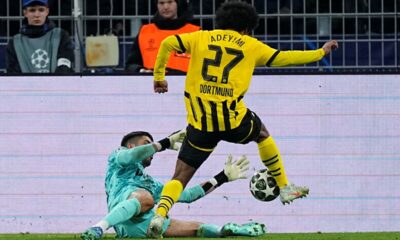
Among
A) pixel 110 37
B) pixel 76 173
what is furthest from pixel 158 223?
pixel 110 37

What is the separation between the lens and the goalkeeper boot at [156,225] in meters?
12.4

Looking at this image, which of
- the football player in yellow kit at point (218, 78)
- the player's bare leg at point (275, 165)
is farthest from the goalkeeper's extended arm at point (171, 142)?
the player's bare leg at point (275, 165)

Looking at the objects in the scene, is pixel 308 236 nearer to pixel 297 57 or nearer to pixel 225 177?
pixel 225 177

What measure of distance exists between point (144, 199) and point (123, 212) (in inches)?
16.0

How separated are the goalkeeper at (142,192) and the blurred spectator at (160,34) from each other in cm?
249

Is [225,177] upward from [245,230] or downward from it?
upward

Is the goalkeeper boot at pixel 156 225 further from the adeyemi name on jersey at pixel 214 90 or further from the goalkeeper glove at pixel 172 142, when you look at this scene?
the adeyemi name on jersey at pixel 214 90

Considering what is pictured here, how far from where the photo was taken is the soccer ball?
45.3ft

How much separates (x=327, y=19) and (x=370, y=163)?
85.0 inches

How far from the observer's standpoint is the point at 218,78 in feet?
42.1

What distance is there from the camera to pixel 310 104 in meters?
16.1

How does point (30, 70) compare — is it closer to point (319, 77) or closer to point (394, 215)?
point (319, 77)

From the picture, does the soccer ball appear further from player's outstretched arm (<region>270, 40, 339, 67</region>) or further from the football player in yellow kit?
player's outstretched arm (<region>270, 40, 339, 67</region>)

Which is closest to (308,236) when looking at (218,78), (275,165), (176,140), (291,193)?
(291,193)
